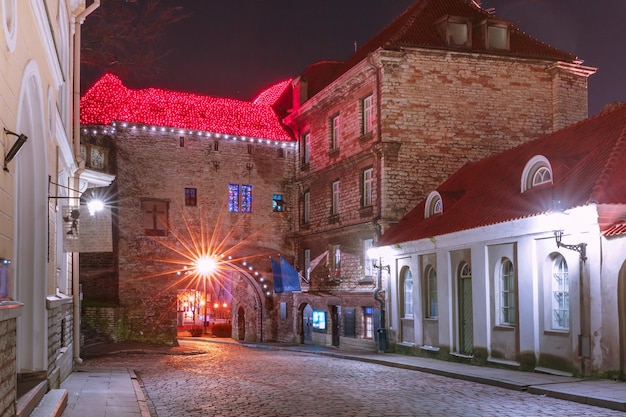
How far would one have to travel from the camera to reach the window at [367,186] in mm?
28797

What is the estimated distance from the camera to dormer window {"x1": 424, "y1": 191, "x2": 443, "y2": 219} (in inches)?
940

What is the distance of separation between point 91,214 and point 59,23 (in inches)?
159

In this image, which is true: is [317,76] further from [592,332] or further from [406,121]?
[592,332]

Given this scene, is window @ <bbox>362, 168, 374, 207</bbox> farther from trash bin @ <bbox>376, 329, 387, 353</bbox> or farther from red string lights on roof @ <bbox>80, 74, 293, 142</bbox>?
red string lights on roof @ <bbox>80, 74, 293, 142</bbox>

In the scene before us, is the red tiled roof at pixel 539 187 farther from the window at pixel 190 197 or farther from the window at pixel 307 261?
the window at pixel 190 197

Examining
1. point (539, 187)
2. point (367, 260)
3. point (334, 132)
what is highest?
point (334, 132)

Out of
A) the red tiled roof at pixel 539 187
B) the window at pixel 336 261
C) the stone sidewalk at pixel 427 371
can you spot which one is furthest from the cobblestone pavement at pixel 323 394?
the window at pixel 336 261

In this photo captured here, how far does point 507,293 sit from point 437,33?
43.0 feet

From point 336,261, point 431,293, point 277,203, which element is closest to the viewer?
Answer: point 431,293

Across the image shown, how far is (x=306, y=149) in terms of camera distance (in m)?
35.3

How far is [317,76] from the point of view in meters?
36.3

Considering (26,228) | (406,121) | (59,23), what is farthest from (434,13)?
(26,228)

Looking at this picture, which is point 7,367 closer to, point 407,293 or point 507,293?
point 507,293

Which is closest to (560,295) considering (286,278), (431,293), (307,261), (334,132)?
(431,293)
